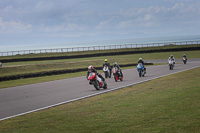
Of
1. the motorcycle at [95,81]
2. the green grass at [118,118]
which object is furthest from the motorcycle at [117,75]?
the green grass at [118,118]

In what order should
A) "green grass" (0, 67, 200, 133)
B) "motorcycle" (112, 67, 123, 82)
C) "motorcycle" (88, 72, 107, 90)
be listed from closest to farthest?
"green grass" (0, 67, 200, 133) < "motorcycle" (88, 72, 107, 90) < "motorcycle" (112, 67, 123, 82)

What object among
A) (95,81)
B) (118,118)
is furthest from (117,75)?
(118,118)

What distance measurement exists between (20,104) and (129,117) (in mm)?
5440

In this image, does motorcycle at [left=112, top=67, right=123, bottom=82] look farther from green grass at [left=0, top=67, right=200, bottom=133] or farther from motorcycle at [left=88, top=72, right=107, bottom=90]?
green grass at [left=0, top=67, right=200, bottom=133]

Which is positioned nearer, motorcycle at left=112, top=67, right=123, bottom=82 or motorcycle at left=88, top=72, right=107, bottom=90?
motorcycle at left=88, top=72, right=107, bottom=90

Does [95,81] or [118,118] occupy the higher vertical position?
[95,81]

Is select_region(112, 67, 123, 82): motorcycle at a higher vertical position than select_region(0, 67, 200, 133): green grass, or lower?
higher

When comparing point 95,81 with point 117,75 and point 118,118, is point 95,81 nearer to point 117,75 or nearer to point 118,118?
point 117,75

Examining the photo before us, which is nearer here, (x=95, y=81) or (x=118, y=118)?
(x=118, y=118)

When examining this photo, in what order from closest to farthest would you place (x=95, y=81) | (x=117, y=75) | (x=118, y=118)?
(x=118, y=118)
(x=95, y=81)
(x=117, y=75)

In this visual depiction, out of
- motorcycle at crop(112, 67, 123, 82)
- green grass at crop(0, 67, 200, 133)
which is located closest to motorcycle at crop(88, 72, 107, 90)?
motorcycle at crop(112, 67, 123, 82)

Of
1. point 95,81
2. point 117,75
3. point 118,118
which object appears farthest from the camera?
point 117,75

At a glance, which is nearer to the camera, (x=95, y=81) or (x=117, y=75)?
(x=95, y=81)

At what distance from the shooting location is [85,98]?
587 inches
